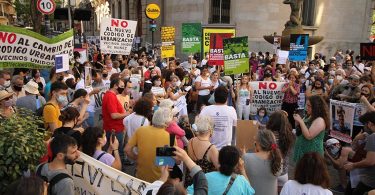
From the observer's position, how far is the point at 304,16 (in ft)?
84.6

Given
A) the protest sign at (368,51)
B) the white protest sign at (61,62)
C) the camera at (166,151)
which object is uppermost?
the protest sign at (368,51)

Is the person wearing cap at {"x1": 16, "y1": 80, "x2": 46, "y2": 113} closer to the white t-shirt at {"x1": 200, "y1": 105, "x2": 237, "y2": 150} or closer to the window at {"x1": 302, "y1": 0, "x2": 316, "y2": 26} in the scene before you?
the white t-shirt at {"x1": 200, "y1": 105, "x2": 237, "y2": 150}

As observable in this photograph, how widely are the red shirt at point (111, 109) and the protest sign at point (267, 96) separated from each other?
3034mm

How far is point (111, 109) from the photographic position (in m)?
6.07

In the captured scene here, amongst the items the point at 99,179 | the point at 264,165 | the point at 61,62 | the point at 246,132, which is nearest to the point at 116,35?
the point at 61,62

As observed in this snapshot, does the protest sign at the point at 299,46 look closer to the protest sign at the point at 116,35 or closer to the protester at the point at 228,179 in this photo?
the protest sign at the point at 116,35

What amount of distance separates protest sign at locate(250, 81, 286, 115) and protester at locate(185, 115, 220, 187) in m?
3.91

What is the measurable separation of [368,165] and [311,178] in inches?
59.8

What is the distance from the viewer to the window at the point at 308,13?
83.7 feet

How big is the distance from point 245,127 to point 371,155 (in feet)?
6.31

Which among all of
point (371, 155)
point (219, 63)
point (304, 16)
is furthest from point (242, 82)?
point (304, 16)

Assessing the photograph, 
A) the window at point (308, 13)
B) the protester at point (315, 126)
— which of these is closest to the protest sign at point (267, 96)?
the protester at point (315, 126)

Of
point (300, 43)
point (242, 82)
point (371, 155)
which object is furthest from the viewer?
point (300, 43)

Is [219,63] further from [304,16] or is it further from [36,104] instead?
[304,16]
